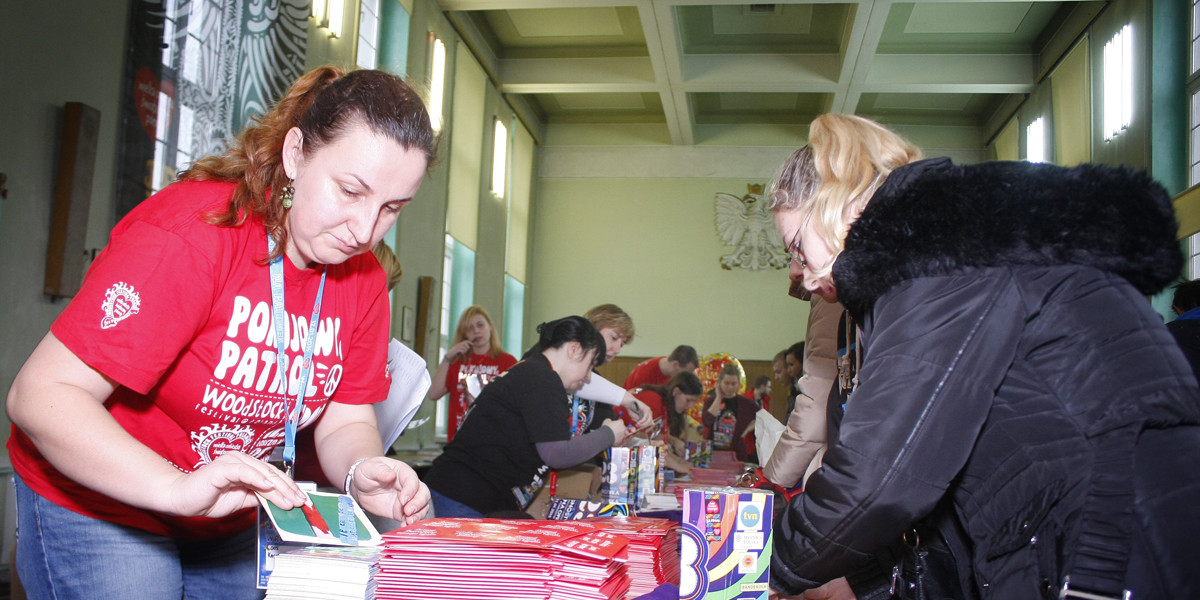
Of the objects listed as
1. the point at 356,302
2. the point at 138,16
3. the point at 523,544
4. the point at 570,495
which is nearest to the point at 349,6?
the point at 138,16

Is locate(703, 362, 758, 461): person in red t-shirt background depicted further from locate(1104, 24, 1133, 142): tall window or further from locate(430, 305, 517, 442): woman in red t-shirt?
locate(1104, 24, 1133, 142): tall window

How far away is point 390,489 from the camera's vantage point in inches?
55.2

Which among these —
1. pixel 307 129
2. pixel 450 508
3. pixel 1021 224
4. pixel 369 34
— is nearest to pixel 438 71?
pixel 369 34

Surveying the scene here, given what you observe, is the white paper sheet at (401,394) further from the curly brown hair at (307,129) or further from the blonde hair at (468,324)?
the blonde hair at (468,324)

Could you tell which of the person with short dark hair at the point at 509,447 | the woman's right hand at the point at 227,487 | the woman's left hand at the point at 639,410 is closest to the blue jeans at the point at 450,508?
the person with short dark hair at the point at 509,447

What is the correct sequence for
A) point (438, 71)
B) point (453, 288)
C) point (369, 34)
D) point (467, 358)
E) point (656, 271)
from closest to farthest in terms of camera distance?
point (467, 358) → point (369, 34) → point (438, 71) → point (453, 288) → point (656, 271)

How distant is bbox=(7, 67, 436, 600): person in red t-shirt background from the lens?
3.51 feet

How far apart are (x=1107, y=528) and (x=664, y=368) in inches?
239

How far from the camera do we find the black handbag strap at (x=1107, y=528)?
96 cm

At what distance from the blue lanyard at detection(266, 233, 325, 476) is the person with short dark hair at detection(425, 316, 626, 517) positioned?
4.44 feet

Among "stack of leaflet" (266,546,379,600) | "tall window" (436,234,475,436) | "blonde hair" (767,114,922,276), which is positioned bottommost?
"stack of leaflet" (266,546,379,600)

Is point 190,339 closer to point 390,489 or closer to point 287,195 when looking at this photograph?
point 287,195

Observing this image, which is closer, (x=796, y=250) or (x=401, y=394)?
(x=796, y=250)

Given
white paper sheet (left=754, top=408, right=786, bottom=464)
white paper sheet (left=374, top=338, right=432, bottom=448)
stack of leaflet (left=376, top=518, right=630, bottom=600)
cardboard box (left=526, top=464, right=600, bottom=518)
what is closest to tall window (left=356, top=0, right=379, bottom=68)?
white paper sheet (left=754, top=408, right=786, bottom=464)
